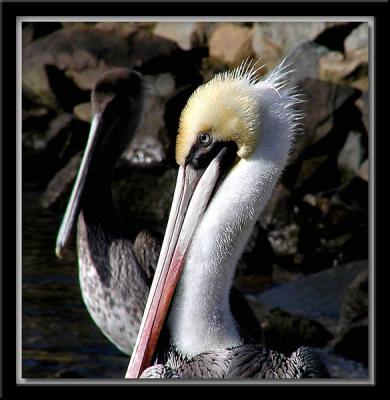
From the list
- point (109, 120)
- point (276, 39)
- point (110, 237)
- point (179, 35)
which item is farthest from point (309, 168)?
point (110, 237)

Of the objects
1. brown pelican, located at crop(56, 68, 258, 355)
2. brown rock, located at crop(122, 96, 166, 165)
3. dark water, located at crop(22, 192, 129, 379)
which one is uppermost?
brown rock, located at crop(122, 96, 166, 165)

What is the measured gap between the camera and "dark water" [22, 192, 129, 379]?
571 cm

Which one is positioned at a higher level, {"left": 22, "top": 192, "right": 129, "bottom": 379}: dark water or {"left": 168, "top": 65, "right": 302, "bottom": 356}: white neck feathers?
{"left": 168, "top": 65, "right": 302, "bottom": 356}: white neck feathers

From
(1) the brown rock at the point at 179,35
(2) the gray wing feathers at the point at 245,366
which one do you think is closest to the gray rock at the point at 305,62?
(1) the brown rock at the point at 179,35

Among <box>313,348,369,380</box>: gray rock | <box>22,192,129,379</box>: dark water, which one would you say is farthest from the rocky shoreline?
<box>22,192,129,379</box>: dark water

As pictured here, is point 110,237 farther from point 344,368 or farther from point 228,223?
point 228,223

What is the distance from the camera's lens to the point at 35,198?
7.52 meters

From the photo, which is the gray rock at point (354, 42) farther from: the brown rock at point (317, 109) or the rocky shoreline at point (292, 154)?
the brown rock at point (317, 109)

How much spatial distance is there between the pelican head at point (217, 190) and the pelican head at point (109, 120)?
194cm

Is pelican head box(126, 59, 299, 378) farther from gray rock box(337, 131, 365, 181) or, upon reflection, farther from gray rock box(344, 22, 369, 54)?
gray rock box(337, 131, 365, 181)

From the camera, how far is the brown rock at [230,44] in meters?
6.07
